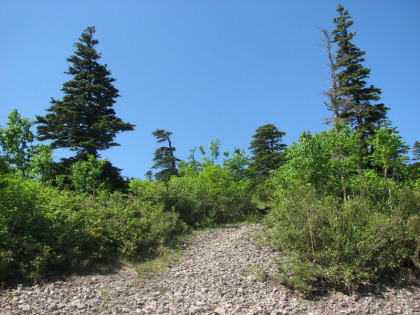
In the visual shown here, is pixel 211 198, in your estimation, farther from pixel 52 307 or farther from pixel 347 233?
pixel 52 307

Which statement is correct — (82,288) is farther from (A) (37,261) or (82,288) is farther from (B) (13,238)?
(B) (13,238)

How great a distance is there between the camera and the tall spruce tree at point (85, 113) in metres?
22.3

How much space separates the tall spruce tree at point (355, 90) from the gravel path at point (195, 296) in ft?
52.7

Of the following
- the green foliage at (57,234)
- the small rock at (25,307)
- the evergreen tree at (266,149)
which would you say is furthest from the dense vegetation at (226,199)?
the evergreen tree at (266,149)

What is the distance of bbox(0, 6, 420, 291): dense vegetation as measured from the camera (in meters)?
8.58

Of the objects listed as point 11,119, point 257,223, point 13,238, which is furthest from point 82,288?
point 11,119

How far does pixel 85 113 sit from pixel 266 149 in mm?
22221

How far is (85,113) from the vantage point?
23359 mm

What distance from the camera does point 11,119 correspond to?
1530 centimetres

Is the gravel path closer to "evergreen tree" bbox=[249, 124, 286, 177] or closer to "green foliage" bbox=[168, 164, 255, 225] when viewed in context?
"green foliage" bbox=[168, 164, 255, 225]

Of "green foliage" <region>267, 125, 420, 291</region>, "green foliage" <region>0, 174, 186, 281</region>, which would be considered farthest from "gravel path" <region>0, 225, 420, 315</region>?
"green foliage" <region>0, 174, 186, 281</region>

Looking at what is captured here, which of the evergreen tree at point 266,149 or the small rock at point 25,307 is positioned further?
the evergreen tree at point 266,149

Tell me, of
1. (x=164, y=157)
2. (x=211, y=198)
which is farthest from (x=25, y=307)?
(x=164, y=157)

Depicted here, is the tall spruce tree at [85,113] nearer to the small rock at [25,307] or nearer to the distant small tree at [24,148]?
the distant small tree at [24,148]
